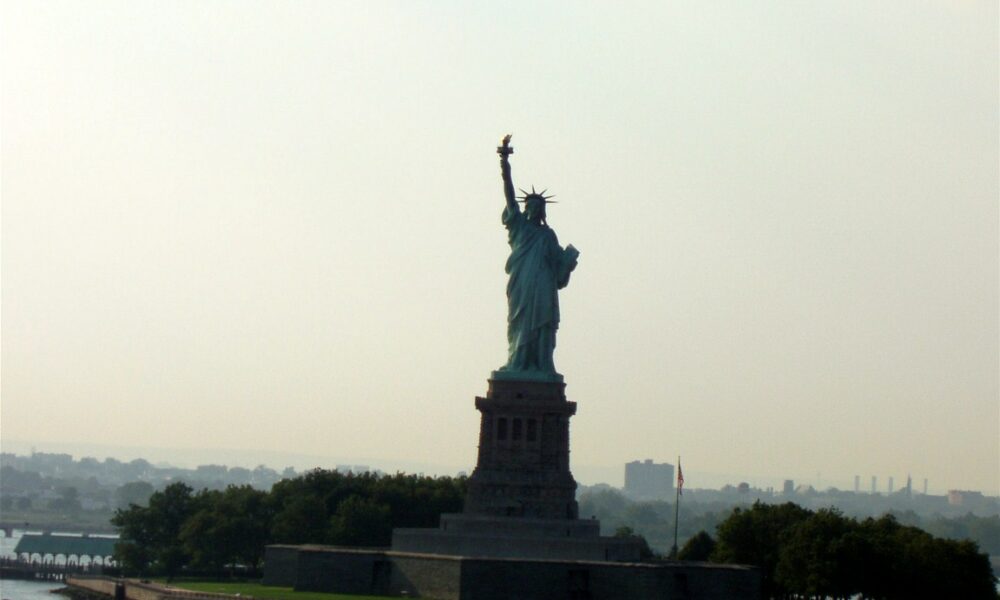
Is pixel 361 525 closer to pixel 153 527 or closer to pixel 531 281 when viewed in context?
pixel 153 527

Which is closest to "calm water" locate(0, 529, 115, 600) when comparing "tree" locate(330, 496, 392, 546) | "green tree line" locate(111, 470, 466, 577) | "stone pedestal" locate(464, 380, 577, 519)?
"green tree line" locate(111, 470, 466, 577)

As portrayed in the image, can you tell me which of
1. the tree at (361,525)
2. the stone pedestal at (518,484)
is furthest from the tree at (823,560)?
the tree at (361,525)

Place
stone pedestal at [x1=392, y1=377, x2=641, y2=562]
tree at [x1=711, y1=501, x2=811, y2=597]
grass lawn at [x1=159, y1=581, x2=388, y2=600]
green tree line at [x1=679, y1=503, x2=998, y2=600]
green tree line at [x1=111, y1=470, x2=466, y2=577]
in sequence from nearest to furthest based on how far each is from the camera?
grass lawn at [x1=159, y1=581, x2=388, y2=600] < stone pedestal at [x1=392, y1=377, x2=641, y2=562] < green tree line at [x1=679, y1=503, x2=998, y2=600] < tree at [x1=711, y1=501, x2=811, y2=597] < green tree line at [x1=111, y1=470, x2=466, y2=577]

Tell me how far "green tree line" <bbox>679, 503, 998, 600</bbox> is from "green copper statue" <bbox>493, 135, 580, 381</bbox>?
459 inches

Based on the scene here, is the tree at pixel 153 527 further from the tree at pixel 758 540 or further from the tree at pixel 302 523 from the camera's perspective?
the tree at pixel 758 540

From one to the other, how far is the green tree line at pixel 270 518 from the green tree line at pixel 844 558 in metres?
13.7

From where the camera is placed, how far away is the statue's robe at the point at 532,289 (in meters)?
64.9

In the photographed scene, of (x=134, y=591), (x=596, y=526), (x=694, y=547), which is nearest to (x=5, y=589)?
(x=134, y=591)

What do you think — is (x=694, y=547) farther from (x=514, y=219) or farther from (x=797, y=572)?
(x=514, y=219)

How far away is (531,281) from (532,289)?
257 millimetres

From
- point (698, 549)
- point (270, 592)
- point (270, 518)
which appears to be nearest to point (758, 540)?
point (698, 549)

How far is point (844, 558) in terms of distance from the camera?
A: 68500 mm

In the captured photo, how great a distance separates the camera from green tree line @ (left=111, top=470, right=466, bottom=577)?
8019 centimetres

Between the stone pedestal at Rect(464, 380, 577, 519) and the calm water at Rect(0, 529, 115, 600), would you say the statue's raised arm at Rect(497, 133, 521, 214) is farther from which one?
the calm water at Rect(0, 529, 115, 600)
